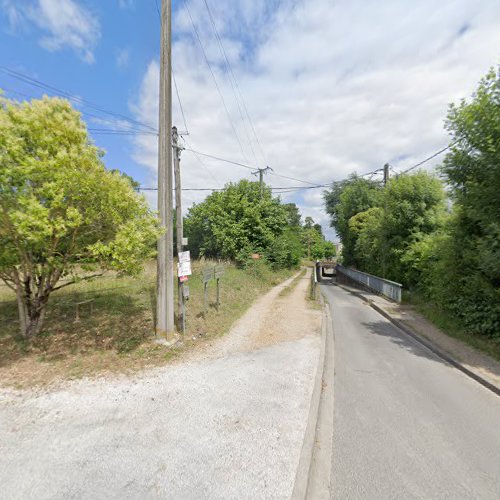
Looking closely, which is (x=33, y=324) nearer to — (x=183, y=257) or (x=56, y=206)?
(x=56, y=206)

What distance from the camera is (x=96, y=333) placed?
6.87 metres

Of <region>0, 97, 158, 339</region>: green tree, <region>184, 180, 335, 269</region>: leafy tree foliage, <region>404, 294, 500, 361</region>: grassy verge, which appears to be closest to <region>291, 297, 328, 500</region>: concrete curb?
<region>0, 97, 158, 339</region>: green tree

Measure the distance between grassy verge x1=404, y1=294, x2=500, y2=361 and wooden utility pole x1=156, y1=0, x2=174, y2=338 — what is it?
8.02 meters

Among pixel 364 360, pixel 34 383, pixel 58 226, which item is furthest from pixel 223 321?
pixel 58 226

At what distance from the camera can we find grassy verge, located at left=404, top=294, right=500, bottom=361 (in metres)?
6.53

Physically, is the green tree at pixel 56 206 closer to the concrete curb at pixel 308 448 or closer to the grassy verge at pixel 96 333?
the grassy verge at pixel 96 333

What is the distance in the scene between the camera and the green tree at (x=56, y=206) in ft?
15.5

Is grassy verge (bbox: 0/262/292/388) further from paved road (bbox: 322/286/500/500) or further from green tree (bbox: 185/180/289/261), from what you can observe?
green tree (bbox: 185/180/289/261)

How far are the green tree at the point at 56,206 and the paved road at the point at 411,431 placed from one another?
16.4ft

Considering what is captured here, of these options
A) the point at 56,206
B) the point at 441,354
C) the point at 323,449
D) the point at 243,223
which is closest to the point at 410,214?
the point at 441,354

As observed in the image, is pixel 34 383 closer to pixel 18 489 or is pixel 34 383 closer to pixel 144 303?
pixel 18 489

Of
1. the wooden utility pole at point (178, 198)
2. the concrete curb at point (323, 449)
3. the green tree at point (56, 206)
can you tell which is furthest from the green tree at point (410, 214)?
the green tree at point (56, 206)

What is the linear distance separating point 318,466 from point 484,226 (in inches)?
271

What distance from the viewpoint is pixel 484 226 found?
6.51 meters
